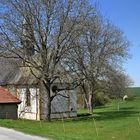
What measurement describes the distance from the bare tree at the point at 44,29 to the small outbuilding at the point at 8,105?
8604 mm

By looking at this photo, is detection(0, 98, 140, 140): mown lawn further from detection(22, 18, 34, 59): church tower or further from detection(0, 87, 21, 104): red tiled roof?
detection(0, 87, 21, 104): red tiled roof

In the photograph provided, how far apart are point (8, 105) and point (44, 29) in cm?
1171

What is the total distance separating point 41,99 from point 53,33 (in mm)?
11966

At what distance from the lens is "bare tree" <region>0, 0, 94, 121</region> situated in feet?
122

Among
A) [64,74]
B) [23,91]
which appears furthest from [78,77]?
[23,91]

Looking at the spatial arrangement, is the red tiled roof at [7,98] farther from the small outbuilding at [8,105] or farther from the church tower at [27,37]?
the church tower at [27,37]

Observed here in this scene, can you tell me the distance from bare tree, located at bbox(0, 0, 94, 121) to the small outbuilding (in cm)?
860

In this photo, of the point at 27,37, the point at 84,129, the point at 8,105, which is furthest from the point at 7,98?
the point at 84,129

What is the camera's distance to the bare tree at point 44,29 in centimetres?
3719

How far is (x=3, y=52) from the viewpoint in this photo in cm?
3784

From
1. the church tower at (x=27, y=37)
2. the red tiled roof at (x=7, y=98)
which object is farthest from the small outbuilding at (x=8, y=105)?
the church tower at (x=27, y=37)

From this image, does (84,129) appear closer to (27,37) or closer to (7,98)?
(27,37)

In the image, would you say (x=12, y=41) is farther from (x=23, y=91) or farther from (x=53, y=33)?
(x=23, y=91)

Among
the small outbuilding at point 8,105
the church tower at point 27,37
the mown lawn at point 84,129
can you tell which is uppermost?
the church tower at point 27,37
